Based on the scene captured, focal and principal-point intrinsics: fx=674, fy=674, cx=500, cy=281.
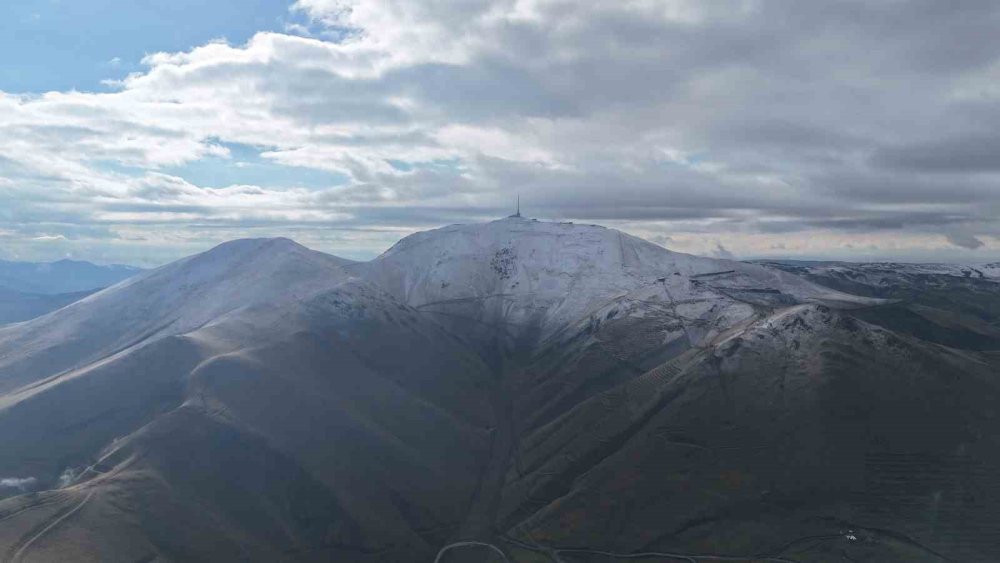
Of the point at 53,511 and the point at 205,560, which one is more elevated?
the point at 53,511

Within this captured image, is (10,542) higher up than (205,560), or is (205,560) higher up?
(10,542)

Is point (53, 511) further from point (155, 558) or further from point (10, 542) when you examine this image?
point (155, 558)

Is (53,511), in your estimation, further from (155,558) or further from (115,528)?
A: (155,558)

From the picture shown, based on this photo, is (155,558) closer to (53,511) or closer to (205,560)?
(205,560)

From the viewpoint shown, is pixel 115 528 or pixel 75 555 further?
pixel 115 528

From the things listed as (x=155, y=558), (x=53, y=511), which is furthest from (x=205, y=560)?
(x=53, y=511)

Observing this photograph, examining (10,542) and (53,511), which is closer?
(10,542)

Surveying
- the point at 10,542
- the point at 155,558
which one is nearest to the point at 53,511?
the point at 10,542
